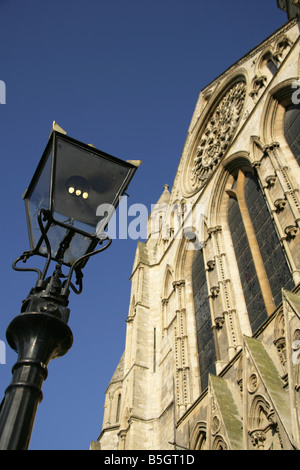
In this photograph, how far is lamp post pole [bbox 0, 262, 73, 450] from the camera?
2547 mm

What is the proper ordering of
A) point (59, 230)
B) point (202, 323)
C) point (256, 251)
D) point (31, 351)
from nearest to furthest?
1. point (31, 351)
2. point (59, 230)
3. point (256, 251)
4. point (202, 323)

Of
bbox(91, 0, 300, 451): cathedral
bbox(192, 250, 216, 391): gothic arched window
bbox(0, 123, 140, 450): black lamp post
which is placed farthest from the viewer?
bbox(192, 250, 216, 391): gothic arched window

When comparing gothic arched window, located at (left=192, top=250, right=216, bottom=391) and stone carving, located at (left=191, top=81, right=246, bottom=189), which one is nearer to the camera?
gothic arched window, located at (left=192, top=250, right=216, bottom=391)

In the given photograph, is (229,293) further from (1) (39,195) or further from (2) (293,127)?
(1) (39,195)

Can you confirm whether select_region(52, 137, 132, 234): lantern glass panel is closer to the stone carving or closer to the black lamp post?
the black lamp post

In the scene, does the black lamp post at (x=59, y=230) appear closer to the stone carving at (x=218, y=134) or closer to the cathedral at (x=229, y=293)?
the cathedral at (x=229, y=293)

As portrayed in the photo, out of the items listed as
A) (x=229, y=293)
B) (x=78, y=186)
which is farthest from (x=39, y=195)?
(x=229, y=293)

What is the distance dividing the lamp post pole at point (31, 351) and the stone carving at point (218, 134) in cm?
1220

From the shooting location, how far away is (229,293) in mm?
10859

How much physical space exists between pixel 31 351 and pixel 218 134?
15174 millimetres

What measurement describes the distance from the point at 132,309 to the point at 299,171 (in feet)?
26.5

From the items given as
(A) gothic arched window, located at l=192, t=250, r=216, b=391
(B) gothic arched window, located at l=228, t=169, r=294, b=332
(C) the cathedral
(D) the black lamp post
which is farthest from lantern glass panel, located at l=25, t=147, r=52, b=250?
(A) gothic arched window, located at l=192, t=250, r=216, b=391

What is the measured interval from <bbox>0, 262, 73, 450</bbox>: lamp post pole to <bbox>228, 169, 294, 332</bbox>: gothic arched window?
6.52 metres

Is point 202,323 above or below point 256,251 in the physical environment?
below
